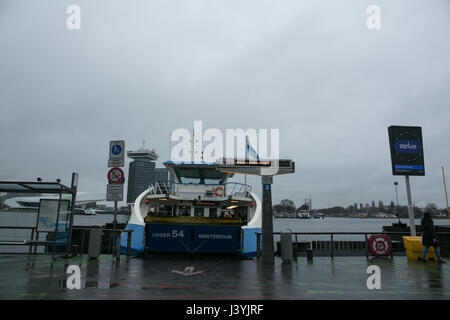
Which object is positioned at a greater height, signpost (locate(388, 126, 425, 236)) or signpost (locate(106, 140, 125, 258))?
signpost (locate(388, 126, 425, 236))

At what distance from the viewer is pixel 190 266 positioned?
927 cm

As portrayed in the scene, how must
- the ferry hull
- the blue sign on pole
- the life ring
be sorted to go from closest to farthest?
the blue sign on pole, the ferry hull, the life ring

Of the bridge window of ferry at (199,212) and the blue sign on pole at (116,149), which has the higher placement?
the blue sign on pole at (116,149)

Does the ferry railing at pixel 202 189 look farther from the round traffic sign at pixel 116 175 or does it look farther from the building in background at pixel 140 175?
the building in background at pixel 140 175

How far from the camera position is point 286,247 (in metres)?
10.7

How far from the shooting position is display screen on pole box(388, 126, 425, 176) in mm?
12922

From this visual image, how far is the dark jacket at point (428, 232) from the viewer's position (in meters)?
10.7

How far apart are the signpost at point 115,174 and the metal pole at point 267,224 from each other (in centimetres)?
504

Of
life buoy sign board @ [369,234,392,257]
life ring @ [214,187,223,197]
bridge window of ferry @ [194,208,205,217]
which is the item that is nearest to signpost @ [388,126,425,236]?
life buoy sign board @ [369,234,392,257]

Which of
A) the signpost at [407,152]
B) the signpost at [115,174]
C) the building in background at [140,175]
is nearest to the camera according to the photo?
the signpost at [115,174]

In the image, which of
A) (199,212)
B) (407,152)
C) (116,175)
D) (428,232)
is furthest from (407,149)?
(116,175)

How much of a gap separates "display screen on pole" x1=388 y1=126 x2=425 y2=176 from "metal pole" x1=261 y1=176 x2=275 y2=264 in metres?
6.46

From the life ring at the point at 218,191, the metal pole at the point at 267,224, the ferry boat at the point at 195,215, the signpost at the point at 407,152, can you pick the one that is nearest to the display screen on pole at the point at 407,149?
the signpost at the point at 407,152

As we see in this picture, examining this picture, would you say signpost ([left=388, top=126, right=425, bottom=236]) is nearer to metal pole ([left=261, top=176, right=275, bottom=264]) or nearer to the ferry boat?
metal pole ([left=261, top=176, right=275, bottom=264])
